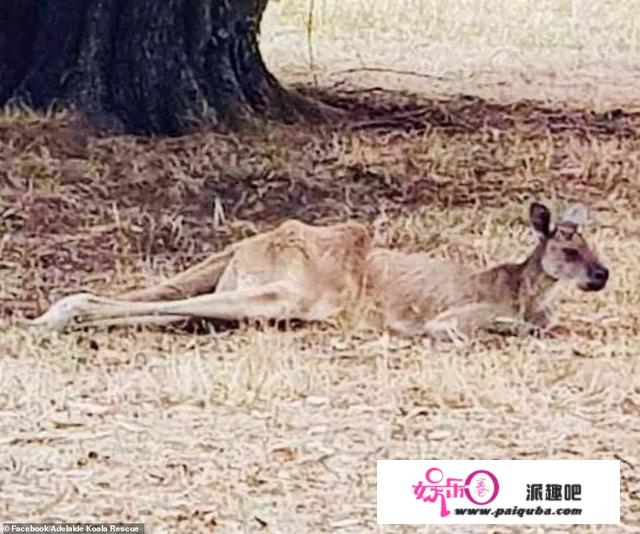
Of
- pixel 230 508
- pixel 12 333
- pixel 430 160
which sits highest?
pixel 430 160

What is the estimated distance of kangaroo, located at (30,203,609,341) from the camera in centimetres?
399

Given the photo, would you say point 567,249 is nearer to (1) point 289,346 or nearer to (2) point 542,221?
(2) point 542,221

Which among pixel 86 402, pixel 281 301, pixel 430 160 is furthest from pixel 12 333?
pixel 430 160

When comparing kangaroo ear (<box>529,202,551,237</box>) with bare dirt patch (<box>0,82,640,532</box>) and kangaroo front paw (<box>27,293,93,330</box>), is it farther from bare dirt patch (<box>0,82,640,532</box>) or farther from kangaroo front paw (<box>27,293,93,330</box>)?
kangaroo front paw (<box>27,293,93,330</box>)

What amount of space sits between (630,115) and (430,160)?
305 millimetres

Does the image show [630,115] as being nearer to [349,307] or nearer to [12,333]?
[349,307]

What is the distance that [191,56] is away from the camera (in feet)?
13.1

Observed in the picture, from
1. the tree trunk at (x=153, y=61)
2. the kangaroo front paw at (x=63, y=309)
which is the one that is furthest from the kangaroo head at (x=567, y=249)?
the kangaroo front paw at (x=63, y=309)

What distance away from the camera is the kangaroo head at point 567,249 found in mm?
3998

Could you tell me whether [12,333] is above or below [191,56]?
below

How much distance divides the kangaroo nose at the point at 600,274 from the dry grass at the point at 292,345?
22mm

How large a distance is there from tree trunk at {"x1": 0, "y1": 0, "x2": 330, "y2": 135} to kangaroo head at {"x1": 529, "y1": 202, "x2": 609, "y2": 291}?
0.42 m

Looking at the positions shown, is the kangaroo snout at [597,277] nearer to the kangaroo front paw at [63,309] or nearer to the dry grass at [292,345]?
the dry grass at [292,345]

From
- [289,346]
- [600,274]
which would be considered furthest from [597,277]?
[289,346]
